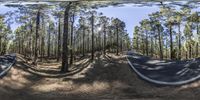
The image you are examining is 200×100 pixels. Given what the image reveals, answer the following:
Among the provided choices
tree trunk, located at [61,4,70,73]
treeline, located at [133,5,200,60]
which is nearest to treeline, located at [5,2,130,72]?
tree trunk, located at [61,4,70,73]

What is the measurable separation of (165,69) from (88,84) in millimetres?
523

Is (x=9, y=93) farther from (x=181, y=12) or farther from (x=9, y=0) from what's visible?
(x=181, y=12)

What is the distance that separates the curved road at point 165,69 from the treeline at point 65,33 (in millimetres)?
142

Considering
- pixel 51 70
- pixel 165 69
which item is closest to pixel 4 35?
pixel 51 70

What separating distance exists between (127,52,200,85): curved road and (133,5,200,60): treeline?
0.05 metres

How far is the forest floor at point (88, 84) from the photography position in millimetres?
3826

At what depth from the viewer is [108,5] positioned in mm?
3980

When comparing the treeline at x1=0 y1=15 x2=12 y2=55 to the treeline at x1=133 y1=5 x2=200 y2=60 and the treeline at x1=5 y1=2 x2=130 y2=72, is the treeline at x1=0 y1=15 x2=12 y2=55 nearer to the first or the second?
the treeline at x1=5 y1=2 x2=130 y2=72

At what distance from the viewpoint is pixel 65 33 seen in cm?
395

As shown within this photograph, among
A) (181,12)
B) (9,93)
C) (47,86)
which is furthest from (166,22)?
(9,93)

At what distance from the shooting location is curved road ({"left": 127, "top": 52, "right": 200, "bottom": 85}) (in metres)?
3.84

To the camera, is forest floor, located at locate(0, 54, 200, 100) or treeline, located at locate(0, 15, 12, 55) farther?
treeline, located at locate(0, 15, 12, 55)

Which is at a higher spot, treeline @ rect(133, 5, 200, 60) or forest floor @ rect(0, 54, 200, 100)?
treeline @ rect(133, 5, 200, 60)

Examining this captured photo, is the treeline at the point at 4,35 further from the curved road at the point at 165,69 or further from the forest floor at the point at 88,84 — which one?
the curved road at the point at 165,69
